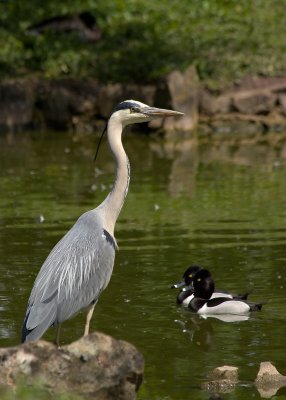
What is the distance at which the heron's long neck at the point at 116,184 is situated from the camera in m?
9.16

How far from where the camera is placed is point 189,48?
2475 cm

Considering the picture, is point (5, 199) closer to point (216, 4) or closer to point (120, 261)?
point (120, 261)

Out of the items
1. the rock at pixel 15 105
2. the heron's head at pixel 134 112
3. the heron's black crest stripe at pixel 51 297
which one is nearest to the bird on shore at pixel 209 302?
the heron's head at pixel 134 112

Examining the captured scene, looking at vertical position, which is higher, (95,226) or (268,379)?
(95,226)

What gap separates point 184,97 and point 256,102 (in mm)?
1388

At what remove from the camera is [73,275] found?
8.67 meters

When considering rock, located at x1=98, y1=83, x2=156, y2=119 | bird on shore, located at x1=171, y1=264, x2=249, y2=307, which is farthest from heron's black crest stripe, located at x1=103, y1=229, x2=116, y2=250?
rock, located at x1=98, y1=83, x2=156, y2=119

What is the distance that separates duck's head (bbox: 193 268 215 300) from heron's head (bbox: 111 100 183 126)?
2.07 meters

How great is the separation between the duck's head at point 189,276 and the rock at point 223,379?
2.75 meters

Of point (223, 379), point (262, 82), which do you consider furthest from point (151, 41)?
point (223, 379)

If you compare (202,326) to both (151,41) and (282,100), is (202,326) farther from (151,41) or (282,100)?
(151,41)

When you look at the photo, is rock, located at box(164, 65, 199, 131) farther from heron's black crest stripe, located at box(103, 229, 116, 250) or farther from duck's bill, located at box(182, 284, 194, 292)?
heron's black crest stripe, located at box(103, 229, 116, 250)

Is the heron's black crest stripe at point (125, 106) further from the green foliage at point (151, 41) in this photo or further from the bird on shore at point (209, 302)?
the green foliage at point (151, 41)

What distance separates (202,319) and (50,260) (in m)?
2.50
